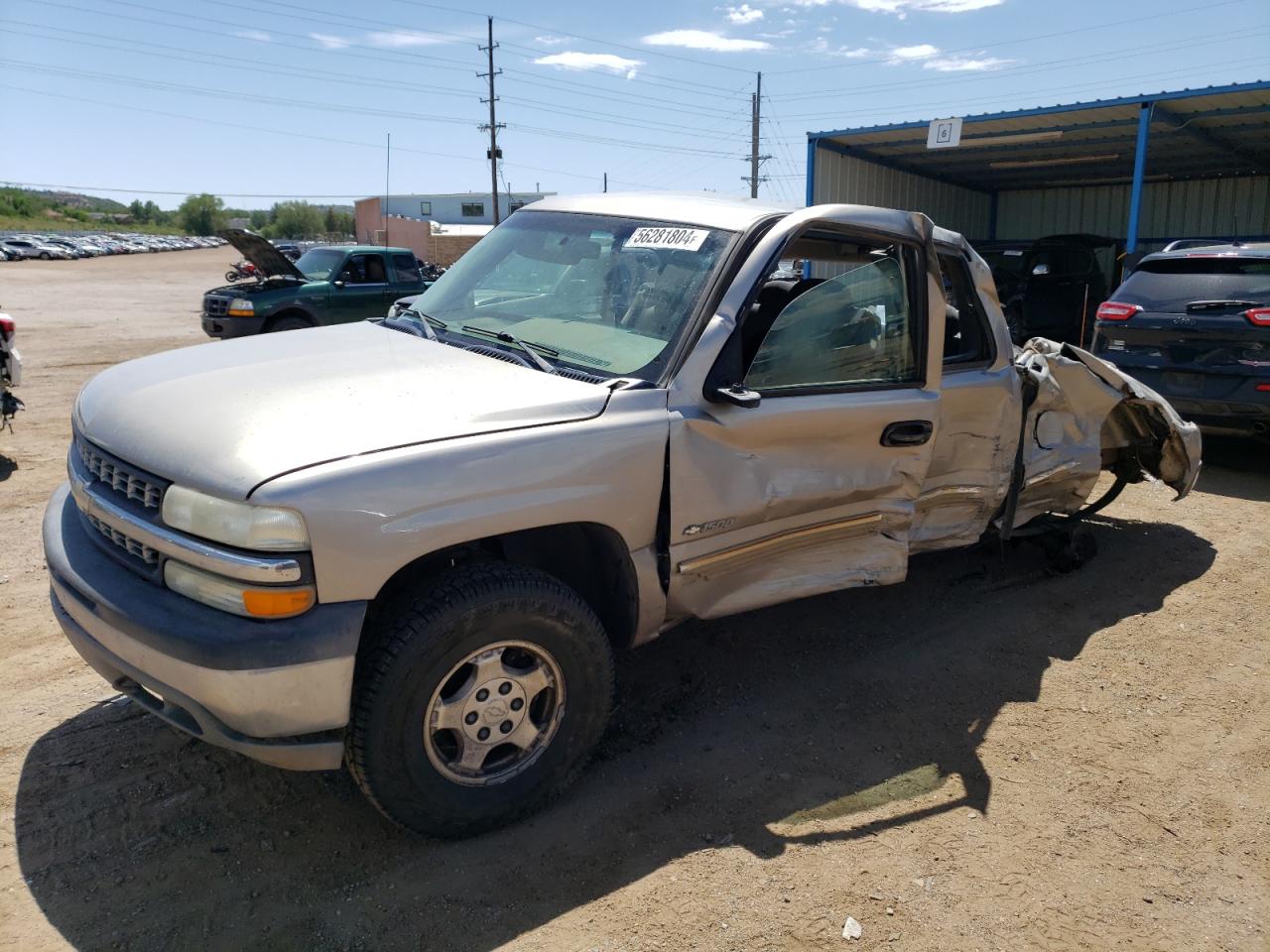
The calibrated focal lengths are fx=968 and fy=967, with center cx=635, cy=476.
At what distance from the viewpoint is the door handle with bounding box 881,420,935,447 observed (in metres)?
3.83

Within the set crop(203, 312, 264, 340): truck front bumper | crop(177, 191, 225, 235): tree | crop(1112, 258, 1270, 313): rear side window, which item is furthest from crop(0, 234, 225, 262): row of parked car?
crop(1112, 258, 1270, 313): rear side window

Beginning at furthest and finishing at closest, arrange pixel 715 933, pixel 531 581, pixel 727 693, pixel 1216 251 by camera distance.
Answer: pixel 1216 251 < pixel 727 693 < pixel 531 581 < pixel 715 933

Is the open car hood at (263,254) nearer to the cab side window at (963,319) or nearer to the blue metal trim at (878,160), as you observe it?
the blue metal trim at (878,160)

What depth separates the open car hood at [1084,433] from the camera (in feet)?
16.4

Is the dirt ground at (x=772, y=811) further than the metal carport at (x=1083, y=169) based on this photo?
No

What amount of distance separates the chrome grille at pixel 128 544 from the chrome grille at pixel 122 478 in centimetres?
12

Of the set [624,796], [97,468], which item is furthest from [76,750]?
[624,796]

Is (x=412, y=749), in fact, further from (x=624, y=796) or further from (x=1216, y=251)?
(x=1216, y=251)

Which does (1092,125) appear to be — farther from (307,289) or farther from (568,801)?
(568,801)

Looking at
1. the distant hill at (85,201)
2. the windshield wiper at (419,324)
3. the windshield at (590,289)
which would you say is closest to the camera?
the windshield at (590,289)

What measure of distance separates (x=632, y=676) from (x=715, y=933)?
1540 mm

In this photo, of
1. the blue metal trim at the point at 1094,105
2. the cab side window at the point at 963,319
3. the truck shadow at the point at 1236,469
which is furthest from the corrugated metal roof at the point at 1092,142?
the cab side window at the point at 963,319

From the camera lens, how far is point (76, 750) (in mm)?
3391

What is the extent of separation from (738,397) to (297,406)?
139 centimetres
